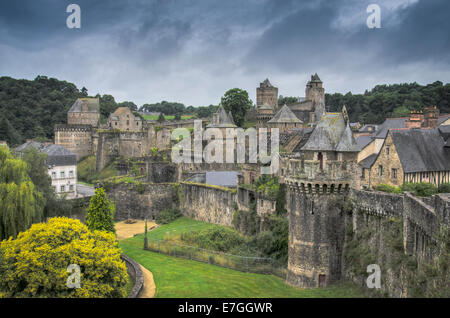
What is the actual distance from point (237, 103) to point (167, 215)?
45567 millimetres

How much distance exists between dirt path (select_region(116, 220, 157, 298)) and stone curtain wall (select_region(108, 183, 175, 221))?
1326 mm

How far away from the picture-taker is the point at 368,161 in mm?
33312

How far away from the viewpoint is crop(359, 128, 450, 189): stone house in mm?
28750

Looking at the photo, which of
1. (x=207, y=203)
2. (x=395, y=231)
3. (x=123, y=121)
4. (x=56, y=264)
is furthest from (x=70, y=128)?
(x=395, y=231)

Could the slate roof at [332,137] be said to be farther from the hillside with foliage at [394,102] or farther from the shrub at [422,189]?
the hillside with foliage at [394,102]

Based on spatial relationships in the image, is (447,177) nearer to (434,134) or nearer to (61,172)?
(434,134)

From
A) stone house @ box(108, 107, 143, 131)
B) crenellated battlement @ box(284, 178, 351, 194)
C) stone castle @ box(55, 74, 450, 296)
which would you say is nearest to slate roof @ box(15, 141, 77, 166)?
stone house @ box(108, 107, 143, 131)

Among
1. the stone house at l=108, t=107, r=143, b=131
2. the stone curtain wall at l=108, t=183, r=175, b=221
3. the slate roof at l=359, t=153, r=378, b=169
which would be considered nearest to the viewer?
the slate roof at l=359, t=153, r=378, b=169

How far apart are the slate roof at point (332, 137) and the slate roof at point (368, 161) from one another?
820 centimetres

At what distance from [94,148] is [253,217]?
2210 inches

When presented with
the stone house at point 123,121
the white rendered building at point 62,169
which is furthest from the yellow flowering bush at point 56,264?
the stone house at point 123,121

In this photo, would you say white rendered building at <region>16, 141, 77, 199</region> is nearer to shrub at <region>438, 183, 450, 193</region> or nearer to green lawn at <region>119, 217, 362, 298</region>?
green lawn at <region>119, 217, 362, 298</region>

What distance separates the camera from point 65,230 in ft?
73.4

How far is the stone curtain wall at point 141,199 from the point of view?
157 feet
